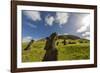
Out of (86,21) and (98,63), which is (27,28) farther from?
(98,63)

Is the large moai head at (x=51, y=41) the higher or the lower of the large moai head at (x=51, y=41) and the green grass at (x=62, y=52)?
the higher

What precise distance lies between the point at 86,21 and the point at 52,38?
1.32 ft

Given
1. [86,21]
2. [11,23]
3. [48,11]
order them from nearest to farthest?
[11,23], [48,11], [86,21]

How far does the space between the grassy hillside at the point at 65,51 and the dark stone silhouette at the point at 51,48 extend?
1.2 inches

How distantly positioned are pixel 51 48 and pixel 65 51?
15 cm

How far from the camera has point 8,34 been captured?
181 cm

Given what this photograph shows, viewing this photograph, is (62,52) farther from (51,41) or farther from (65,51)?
(51,41)

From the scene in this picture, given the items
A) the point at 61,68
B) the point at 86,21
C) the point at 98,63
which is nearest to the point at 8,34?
the point at 61,68

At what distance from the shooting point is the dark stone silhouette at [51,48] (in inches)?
75.9

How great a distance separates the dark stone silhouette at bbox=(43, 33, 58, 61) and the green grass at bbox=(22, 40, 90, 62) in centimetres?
4

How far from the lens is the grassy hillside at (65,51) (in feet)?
6.15

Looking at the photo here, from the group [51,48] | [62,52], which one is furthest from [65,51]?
[51,48]

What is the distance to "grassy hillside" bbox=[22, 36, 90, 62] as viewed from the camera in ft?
6.15

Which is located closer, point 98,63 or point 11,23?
point 11,23
